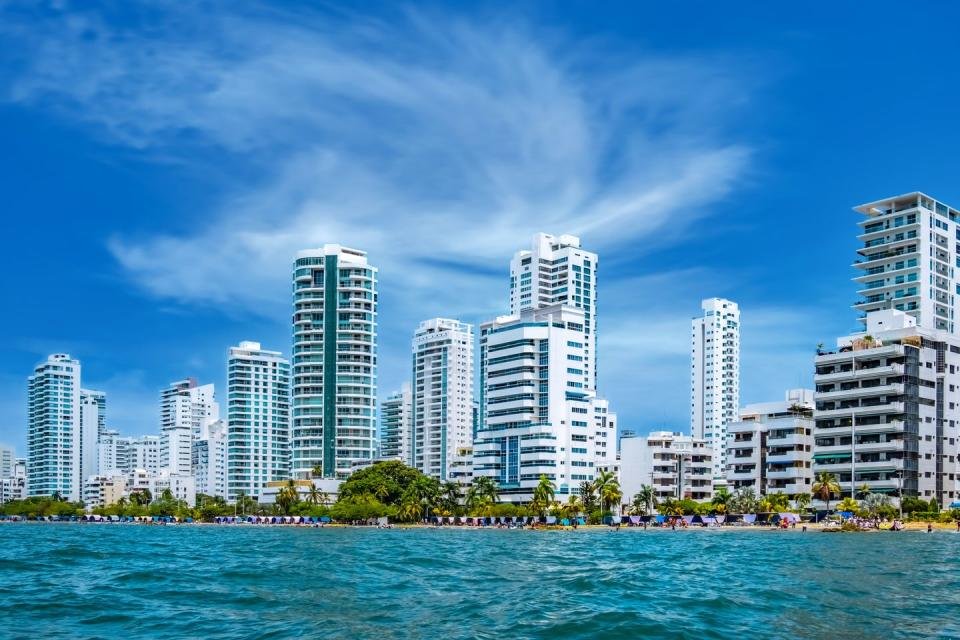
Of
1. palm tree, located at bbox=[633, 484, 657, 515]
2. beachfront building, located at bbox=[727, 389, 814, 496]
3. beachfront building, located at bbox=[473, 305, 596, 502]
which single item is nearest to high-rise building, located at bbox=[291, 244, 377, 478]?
beachfront building, located at bbox=[473, 305, 596, 502]

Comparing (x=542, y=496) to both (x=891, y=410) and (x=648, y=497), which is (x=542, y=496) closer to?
(x=648, y=497)

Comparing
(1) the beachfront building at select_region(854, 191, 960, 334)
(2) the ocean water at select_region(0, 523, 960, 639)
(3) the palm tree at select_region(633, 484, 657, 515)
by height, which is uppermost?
(1) the beachfront building at select_region(854, 191, 960, 334)

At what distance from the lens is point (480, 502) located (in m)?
152

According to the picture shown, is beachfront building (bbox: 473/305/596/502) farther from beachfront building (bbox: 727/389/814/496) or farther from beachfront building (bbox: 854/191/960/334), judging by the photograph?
beachfront building (bbox: 854/191/960/334)

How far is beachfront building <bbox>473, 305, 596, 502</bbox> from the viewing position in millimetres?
159000

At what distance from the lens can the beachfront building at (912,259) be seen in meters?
145

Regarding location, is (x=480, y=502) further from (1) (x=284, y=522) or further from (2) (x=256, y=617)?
(2) (x=256, y=617)

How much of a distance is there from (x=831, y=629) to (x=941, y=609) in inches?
264

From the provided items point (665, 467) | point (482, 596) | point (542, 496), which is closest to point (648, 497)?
point (665, 467)

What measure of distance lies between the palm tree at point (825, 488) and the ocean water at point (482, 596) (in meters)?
61.7

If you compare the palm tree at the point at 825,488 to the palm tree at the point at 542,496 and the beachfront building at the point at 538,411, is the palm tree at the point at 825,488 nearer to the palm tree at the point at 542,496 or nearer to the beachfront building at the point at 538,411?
the palm tree at the point at 542,496

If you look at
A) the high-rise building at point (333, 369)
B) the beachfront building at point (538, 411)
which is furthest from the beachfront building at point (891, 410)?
the high-rise building at point (333, 369)

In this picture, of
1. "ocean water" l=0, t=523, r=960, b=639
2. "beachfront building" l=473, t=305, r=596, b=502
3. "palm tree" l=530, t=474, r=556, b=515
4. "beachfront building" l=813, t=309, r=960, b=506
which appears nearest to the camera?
"ocean water" l=0, t=523, r=960, b=639

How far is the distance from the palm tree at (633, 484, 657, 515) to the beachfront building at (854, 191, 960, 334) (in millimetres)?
41132
